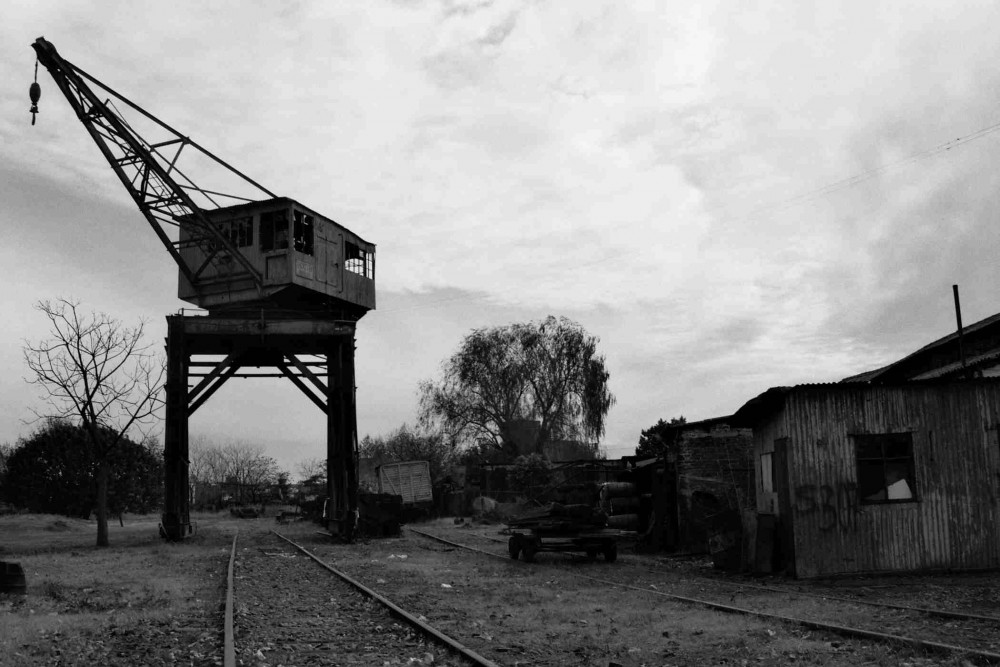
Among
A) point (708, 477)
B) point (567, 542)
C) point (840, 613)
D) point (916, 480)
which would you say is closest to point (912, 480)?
point (916, 480)

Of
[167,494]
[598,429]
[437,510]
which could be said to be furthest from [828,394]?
[598,429]

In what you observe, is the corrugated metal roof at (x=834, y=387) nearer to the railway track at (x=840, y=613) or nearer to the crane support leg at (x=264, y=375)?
the railway track at (x=840, y=613)

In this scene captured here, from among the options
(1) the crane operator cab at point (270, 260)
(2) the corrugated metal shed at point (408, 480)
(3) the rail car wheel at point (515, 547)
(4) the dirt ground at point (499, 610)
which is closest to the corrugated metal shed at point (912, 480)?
(4) the dirt ground at point (499, 610)

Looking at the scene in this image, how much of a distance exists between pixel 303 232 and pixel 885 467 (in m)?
17.8

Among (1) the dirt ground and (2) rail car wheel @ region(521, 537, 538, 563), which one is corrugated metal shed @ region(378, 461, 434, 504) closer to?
(1) the dirt ground

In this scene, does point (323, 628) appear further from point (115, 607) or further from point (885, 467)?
point (885, 467)

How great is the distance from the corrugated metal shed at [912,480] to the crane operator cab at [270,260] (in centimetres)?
1536

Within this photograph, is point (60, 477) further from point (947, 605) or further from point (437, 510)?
point (947, 605)

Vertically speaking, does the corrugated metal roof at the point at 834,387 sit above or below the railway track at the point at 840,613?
above

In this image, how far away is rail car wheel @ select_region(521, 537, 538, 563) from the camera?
19.1 metres

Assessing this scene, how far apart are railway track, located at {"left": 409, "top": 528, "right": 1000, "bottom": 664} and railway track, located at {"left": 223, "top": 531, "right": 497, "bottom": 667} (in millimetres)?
4062

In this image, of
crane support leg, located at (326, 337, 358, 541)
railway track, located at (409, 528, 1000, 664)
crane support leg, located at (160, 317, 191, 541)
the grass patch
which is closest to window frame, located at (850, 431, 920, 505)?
railway track, located at (409, 528, 1000, 664)

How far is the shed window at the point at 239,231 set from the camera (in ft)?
89.2

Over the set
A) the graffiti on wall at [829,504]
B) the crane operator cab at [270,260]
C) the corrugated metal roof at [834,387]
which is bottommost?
the graffiti on wall at [829,504]
